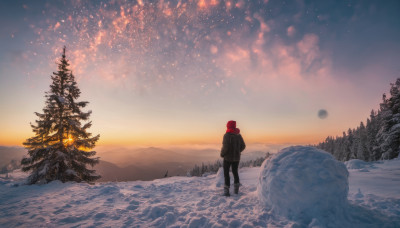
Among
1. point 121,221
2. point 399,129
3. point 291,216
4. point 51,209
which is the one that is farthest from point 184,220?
point 399,129

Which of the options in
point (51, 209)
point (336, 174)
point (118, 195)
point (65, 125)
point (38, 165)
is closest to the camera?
point (336, 174)

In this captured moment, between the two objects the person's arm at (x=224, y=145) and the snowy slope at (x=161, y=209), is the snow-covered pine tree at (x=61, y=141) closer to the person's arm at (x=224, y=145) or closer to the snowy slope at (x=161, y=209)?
the snowy slope at (x=161, y=209)

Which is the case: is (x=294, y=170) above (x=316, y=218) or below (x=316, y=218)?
above

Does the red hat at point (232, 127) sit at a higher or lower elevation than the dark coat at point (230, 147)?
higher

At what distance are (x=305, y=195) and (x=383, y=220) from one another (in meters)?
1.64

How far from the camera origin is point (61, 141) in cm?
992

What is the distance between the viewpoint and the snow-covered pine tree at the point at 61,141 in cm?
927

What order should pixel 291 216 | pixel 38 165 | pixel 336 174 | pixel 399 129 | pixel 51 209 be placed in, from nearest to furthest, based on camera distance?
pixel 291 216 < pixel 336 174 < pixel 51 209 < pixel 38 165 < pixel 399 129

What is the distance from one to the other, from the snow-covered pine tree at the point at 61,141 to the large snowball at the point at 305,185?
35.8 feet

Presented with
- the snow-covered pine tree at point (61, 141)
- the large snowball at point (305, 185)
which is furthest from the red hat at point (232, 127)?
the snow-covered pine tree at point (61, 141)

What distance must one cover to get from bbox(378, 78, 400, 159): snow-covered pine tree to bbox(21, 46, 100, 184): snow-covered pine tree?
31691 mm

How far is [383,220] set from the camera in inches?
134

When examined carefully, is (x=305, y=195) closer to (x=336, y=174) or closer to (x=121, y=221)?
(x=336, y=174)

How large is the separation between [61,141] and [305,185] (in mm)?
13001
